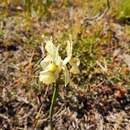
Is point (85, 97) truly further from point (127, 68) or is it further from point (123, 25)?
point (123, 25)

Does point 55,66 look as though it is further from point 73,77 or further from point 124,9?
point 124,9

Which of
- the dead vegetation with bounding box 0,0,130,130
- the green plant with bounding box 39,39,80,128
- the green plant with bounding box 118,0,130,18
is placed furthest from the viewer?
the green plant with bounding box 118,0,130,18

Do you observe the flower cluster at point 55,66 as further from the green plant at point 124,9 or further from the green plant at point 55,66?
the green plant at point 124,9

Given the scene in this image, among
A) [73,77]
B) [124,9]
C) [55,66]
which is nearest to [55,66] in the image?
[55,66]

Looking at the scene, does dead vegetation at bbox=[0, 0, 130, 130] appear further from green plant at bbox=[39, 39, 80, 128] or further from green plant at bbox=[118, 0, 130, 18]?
green plant at bbox=[39, 39, 80, 128]

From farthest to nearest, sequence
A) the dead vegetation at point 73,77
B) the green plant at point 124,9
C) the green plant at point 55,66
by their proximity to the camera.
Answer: the green plant at point 124,9 < the dead vegetation at point 73,77 < the green plant at point 55,66

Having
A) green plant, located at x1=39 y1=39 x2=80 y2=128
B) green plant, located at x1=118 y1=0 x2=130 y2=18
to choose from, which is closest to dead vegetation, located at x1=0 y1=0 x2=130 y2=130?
green plant, located at x1=118 y1=0 x2=130 y2=18

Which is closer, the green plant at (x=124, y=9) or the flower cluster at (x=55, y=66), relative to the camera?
the flower cluster at (x=55, y=66)

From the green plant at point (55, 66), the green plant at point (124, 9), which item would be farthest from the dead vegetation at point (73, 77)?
the green plant at point (55, 66)

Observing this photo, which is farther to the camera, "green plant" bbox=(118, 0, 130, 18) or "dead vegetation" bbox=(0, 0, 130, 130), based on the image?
"green plant" bbox=(118, 0, 130, 18)

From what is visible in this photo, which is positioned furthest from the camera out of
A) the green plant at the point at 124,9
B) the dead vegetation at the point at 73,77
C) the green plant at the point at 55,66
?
the green plant at the point at 124,9

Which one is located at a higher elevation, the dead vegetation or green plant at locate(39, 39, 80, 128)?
green plant at locate(39, 39, 80, 128)
